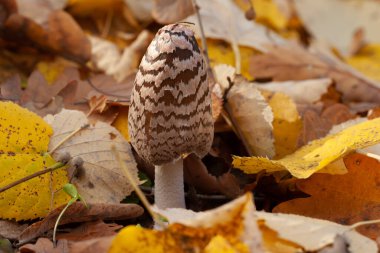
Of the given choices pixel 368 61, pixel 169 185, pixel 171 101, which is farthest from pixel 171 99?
pixel 368 61

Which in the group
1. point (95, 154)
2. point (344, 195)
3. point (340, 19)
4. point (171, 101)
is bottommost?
point (340, 19)

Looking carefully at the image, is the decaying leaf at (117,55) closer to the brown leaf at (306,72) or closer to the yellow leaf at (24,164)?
the brown leaf at (306,72)

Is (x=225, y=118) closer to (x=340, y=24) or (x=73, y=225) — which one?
(x=73, y=225)

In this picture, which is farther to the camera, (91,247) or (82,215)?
(82,215)

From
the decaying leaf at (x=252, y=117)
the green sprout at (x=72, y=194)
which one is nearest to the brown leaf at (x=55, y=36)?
the decaying leaf at (x=252, y=117)

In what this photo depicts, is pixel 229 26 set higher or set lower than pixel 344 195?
higher

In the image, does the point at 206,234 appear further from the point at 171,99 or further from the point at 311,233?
the point at 171,99

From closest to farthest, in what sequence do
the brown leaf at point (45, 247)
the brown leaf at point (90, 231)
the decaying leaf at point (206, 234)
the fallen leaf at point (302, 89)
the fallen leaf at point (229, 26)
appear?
1. the decaying leaf at point (206, 234)
2. the brown leaf at point (45, 247)
3. the brown leaf at point (90, 231)
4. the fallen leaf at point (302, 89)
5. the fallen leaf at point (229, 26)
